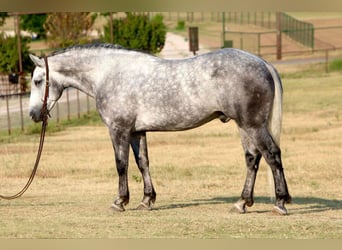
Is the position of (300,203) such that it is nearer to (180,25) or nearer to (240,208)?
(240,208)

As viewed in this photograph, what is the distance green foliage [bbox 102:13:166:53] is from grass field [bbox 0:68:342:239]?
20.5 metres

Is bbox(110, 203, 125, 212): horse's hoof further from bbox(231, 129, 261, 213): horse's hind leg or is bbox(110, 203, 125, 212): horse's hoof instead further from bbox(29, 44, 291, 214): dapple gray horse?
bbox(231, 129, 261, 213): horse's hind leg

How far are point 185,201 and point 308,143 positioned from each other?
14363 millimetres

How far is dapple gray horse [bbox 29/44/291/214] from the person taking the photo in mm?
14867

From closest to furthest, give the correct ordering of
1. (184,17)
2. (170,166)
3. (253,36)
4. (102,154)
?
(170,166)
(102,154)
(253,36)
(184,17)

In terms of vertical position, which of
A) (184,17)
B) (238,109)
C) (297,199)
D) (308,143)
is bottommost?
(184,17)

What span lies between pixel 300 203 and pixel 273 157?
2261 mm

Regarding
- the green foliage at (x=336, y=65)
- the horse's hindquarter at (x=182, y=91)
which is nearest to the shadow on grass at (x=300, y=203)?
the horse's hindquarter at (x=182, y=91)

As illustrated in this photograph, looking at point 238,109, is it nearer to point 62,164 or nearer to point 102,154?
point 62,164

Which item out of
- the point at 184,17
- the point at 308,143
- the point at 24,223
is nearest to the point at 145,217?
the point at 24,223

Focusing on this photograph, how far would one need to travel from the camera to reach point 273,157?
15.1 meters

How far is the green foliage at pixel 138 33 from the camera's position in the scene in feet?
200

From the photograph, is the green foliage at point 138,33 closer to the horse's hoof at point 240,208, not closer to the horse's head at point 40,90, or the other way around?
the horse's head at point 40,90

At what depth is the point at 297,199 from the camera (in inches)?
707
